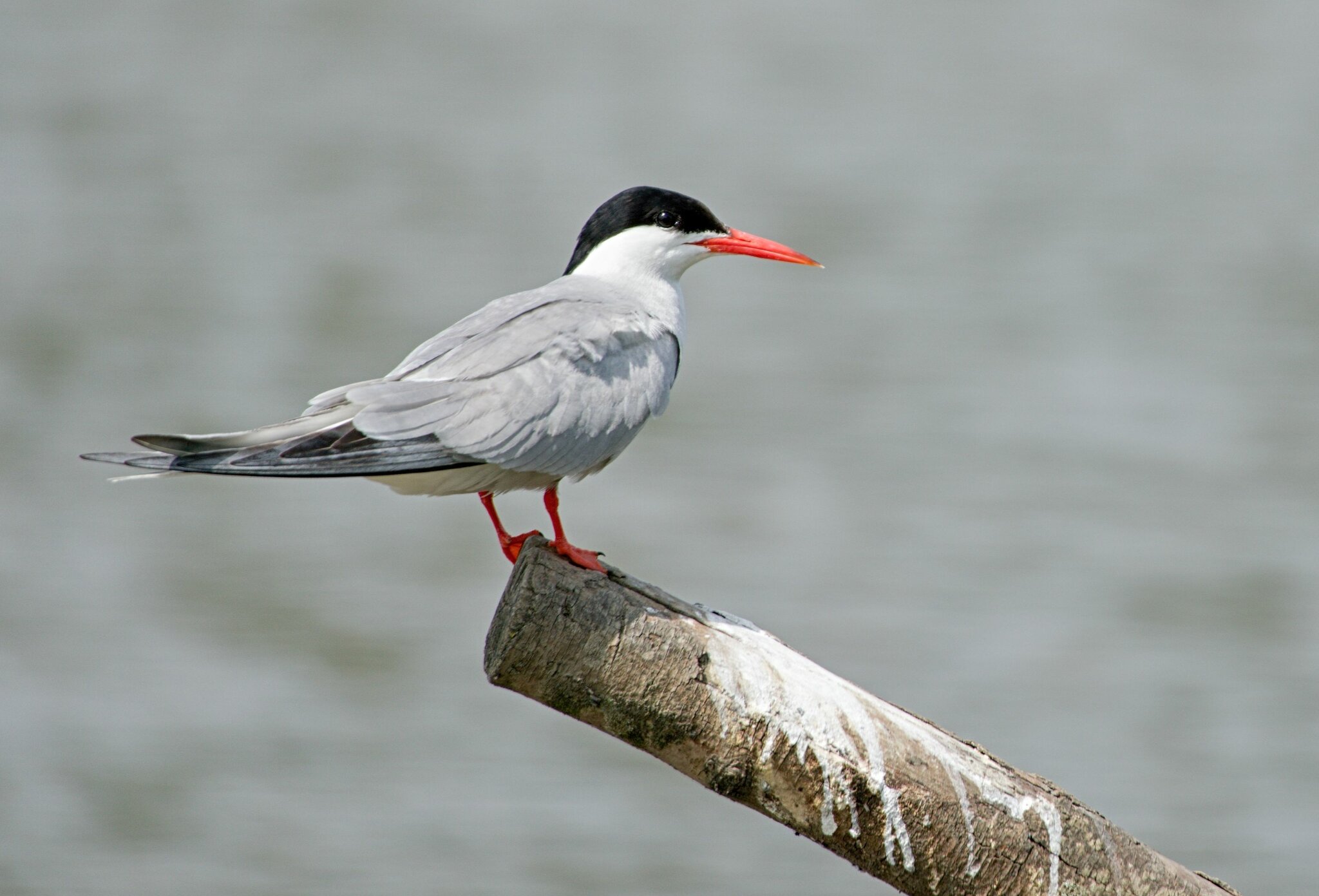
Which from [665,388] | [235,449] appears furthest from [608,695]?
Answer: [665,388]

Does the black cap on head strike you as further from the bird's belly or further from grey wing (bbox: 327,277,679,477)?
the bird's belly

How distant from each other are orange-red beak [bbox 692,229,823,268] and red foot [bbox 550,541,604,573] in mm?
1286

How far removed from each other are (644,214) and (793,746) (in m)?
1.61

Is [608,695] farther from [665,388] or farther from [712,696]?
[665,388]

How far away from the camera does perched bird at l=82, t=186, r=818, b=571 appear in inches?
88.5

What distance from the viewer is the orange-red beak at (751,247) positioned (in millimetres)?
3441

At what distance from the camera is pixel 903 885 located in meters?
2.18

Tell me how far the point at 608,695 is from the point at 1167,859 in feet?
3.55

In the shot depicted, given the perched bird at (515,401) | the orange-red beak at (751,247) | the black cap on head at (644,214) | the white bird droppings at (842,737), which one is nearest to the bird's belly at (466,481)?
the perched bird at (515,401)

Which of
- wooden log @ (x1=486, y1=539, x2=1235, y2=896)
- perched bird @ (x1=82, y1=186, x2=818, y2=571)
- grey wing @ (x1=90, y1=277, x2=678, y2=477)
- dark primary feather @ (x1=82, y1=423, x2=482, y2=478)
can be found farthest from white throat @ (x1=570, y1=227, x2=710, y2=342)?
wooden log @ (x1=486, y1=539, x2=1235, y2=896)

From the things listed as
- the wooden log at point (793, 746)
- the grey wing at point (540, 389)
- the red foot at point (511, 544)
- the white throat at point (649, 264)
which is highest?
the white throat at point (649, 264)

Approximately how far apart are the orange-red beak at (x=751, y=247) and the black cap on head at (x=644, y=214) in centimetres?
7

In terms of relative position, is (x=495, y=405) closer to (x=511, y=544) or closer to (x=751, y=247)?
(x=511, y=544)

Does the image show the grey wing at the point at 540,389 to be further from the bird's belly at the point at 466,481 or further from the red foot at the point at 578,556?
the red foot at the point at 578,556
